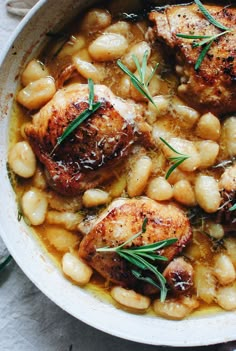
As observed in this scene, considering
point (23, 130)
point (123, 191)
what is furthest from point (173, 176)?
point (23, 130)

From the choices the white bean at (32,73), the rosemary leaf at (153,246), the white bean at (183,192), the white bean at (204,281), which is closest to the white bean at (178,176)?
the white bean at (183,192)

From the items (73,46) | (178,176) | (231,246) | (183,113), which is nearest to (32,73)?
(73,46)

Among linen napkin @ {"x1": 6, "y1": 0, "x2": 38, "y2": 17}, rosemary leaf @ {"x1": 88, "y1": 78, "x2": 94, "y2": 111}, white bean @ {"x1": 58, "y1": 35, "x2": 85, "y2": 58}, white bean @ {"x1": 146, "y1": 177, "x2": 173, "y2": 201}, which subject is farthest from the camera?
linen napkin @ {"x1": 6, "y1": 0, "x2": 38, "y2": 17}

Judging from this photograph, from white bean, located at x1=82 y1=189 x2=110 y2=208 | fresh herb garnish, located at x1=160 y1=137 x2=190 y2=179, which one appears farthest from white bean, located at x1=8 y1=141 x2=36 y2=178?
fresh herb garnish, located at x1=160 y1=137 x2=190 y2=179

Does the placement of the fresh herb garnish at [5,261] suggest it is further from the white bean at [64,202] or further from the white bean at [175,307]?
the white bean at [175,307]

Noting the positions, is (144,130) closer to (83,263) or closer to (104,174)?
(104,174)

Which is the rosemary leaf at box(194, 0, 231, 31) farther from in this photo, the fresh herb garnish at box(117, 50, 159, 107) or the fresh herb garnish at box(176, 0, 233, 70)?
the fresh herb garnish at box(117, 50, 159, 107)
